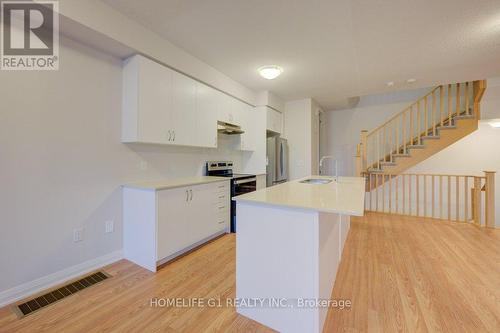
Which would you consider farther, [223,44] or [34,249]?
[223,44]

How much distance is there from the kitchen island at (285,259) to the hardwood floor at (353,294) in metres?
0.18

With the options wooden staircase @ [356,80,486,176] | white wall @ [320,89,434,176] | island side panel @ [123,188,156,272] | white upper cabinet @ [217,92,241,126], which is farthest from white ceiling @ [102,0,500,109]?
white wall @ [320,89,434,176]

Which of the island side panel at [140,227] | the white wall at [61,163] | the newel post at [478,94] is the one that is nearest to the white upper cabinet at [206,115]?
the white wall at [61,163]

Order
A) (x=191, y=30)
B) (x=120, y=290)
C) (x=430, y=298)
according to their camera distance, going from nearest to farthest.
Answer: (x=430, y=298) → (x=120, y=290) → (x=191, y=30)

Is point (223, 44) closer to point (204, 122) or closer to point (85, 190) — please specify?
point (204, 122)

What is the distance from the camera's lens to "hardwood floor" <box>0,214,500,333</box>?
5.00 feet

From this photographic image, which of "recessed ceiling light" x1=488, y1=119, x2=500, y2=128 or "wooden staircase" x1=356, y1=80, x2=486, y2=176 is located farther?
"recessed ceiling light" x1=488, y1=119, x2=500, y2=128

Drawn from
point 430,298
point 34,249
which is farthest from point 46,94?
point 430,298

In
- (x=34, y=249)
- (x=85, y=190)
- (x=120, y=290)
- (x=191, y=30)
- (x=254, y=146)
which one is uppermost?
(x=191, y=30)

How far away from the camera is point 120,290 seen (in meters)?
1.93

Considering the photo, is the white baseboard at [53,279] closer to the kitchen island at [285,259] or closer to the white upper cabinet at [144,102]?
the white upper cabinet at [144,102]

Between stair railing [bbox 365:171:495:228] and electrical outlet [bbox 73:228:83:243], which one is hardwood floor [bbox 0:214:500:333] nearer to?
electrical outlet [bbox 73:228:83:243]

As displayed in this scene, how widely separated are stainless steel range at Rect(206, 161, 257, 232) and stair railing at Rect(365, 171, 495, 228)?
8.80 ft

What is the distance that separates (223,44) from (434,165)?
580 cm
